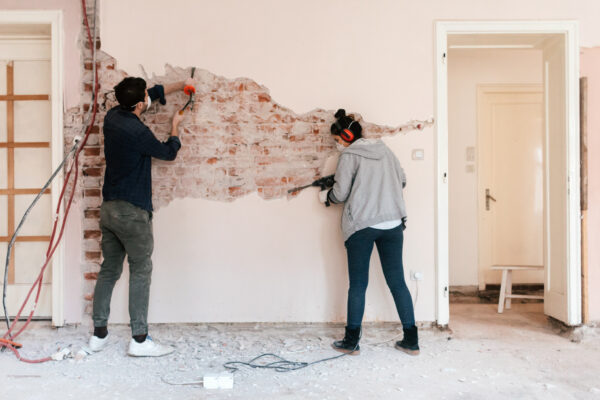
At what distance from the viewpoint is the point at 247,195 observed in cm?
315

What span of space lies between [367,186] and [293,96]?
846 mm

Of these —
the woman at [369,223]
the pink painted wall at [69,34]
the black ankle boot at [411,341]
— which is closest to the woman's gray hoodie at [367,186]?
the woman at [369,223]

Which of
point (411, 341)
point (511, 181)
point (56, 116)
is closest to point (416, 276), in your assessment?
point (411, 341)

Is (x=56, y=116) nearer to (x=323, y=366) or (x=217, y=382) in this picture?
(x=217, y=382)

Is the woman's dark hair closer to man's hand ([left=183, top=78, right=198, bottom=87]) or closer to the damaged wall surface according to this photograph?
the damaged wall surface

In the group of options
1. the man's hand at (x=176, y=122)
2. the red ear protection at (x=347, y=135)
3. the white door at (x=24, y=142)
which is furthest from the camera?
the white door at (x=24, y=142)

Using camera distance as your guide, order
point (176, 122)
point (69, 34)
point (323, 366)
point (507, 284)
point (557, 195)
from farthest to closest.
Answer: point (507, 284) < point (557, 195) < point (69, 34) < point (176, 122) < point (323, 366)

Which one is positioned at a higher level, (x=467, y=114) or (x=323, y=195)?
(x=467, y=114)

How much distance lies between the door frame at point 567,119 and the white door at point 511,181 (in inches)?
56.0

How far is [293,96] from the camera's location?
10.3 ft

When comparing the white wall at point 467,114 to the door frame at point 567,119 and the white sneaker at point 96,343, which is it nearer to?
the door frame at point 567,119

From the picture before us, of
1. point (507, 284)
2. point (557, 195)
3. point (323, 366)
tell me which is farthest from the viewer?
point (507, 284)

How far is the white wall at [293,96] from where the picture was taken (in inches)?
123

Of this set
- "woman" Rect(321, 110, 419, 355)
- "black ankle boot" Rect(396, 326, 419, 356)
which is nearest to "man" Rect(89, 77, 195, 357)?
"woman" Rect(321, 110, 419, 355)
